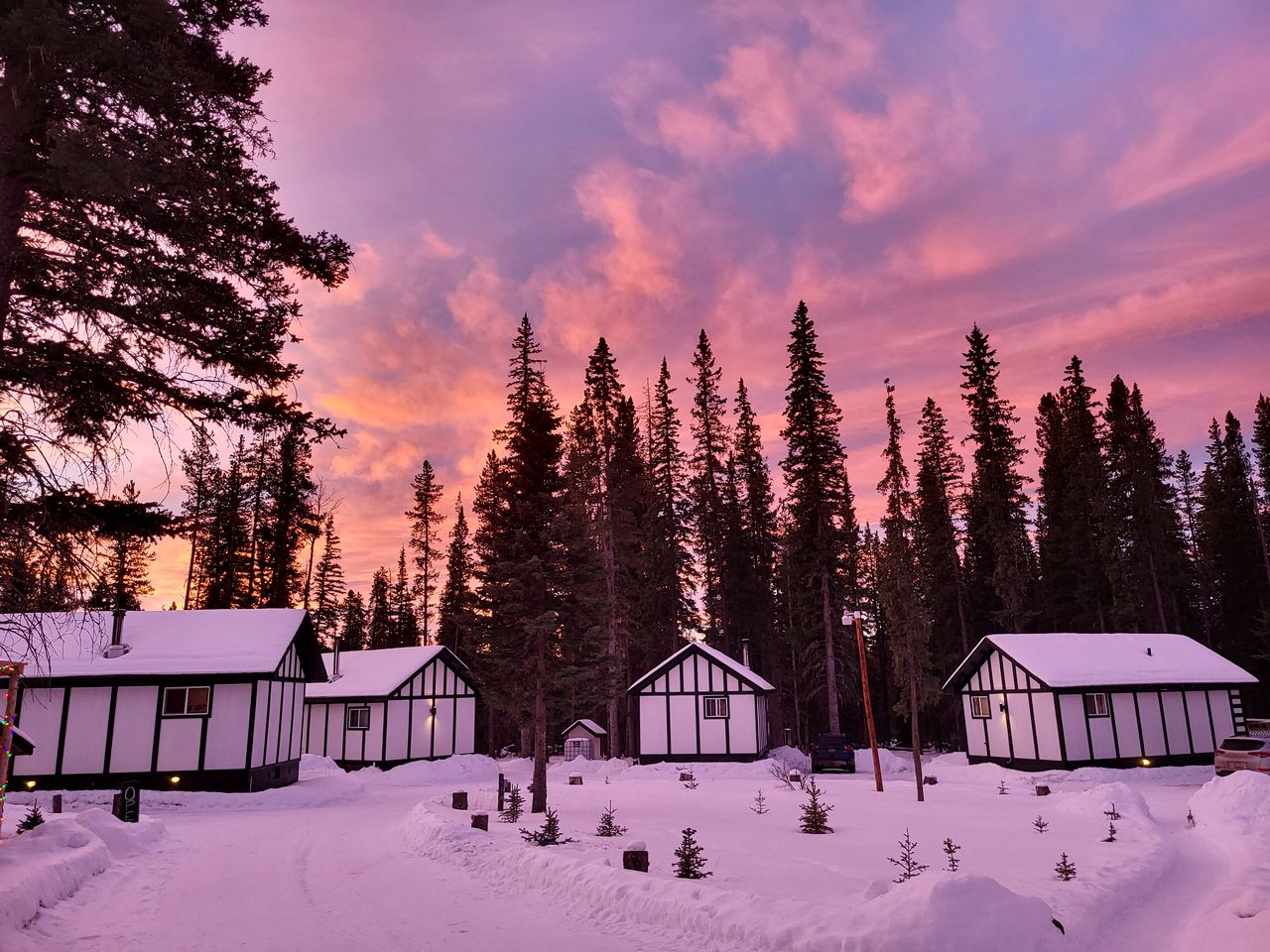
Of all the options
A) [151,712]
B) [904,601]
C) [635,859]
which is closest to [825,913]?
[635,859]

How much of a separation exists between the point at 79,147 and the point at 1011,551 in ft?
157

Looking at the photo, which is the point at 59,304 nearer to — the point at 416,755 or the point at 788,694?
the point at 416,755

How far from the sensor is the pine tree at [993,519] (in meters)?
46.1

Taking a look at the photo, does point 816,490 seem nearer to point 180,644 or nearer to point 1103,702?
point 1103,702

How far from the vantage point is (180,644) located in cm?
2970

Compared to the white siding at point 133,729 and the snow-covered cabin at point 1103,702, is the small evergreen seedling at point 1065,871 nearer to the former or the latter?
the snow-covered cabin at point 1103,702

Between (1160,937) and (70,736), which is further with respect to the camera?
(70,736)

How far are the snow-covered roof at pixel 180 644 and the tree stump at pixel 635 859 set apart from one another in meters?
21.1

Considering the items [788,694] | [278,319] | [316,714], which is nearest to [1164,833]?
[278,319]

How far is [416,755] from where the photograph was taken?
139ft

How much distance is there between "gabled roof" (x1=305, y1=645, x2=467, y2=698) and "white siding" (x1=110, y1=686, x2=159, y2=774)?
40.9 ft

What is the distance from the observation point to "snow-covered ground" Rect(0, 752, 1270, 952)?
28.9 ft

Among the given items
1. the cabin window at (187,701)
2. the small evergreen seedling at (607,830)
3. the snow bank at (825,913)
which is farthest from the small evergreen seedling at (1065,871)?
the cabin window at (187,701)

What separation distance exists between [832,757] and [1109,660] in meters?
13.1
